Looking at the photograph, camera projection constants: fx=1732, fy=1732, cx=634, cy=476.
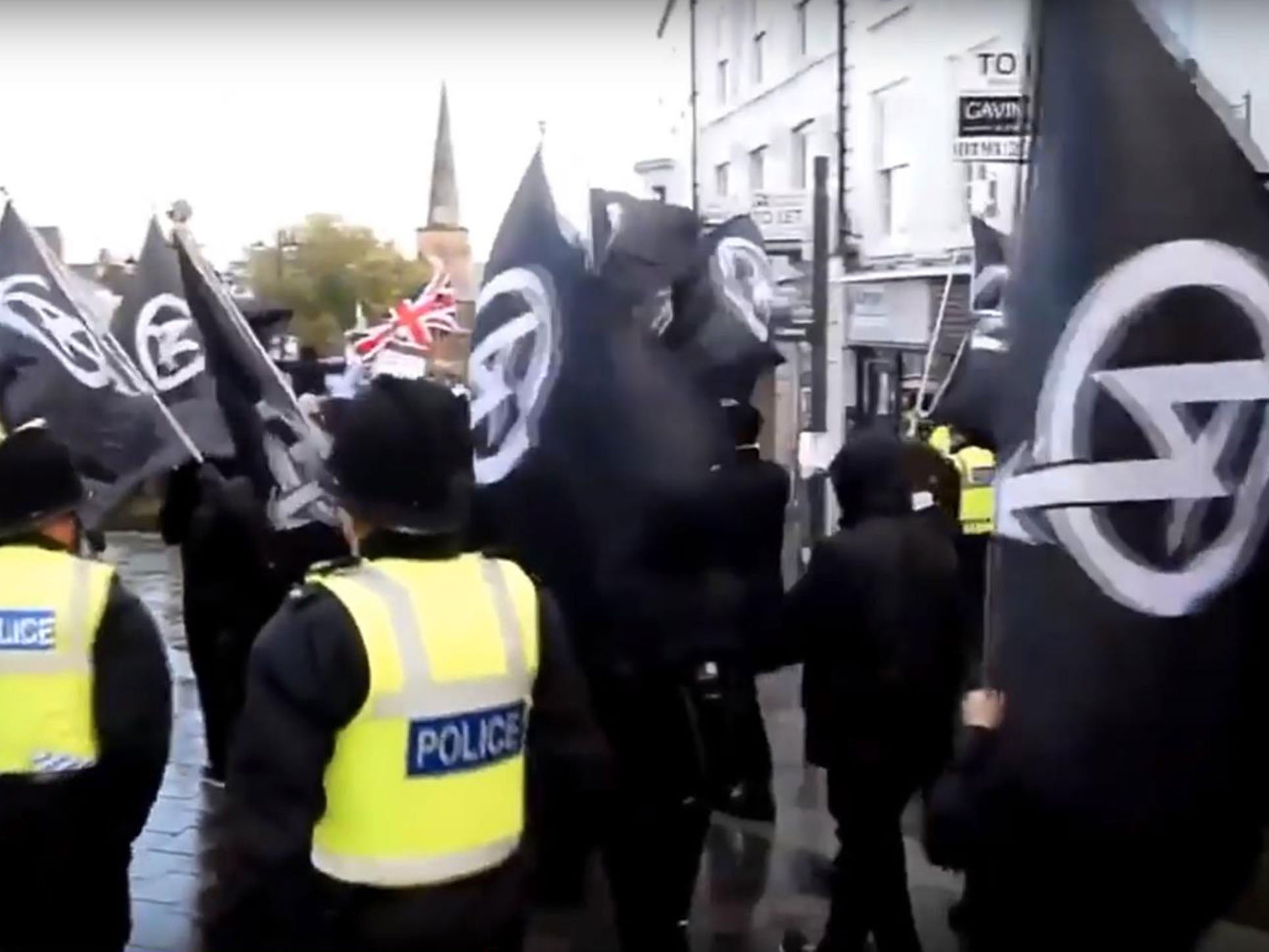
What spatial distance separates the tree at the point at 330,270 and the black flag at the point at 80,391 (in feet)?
164

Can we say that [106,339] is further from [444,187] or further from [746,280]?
[444,187]

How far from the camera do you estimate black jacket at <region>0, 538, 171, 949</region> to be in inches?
145

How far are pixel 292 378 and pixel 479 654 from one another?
19.3ft

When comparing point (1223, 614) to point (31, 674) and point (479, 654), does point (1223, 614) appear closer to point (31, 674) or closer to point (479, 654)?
point (479, 654)

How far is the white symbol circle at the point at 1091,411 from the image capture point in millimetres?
2914

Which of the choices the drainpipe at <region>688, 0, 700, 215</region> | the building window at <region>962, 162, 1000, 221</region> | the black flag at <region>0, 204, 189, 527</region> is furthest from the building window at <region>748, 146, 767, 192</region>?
the black flag at <region>0, 204, 189, 527</region>

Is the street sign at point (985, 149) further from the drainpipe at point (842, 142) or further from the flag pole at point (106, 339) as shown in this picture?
the drainpipe at point (842, 142)

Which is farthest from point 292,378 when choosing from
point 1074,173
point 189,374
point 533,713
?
point 1074,173

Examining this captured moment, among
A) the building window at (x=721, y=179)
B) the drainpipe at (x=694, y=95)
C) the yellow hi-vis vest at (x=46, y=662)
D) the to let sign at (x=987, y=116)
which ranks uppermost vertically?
the drainpipe at (x=694, y=95)

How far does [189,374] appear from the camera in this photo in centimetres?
788

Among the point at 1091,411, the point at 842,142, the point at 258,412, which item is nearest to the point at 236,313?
the point at 258,412

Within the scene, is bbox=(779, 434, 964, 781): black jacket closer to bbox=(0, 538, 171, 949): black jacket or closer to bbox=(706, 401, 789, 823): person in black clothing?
bbox=(706, 401, 789, 823): person in black clothing

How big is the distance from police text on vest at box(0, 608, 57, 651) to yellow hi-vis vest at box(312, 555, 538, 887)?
0.99 metres

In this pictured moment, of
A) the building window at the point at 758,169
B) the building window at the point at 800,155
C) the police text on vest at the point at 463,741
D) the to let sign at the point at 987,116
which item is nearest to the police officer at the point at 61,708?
the police text on vest at the point at 463,741
